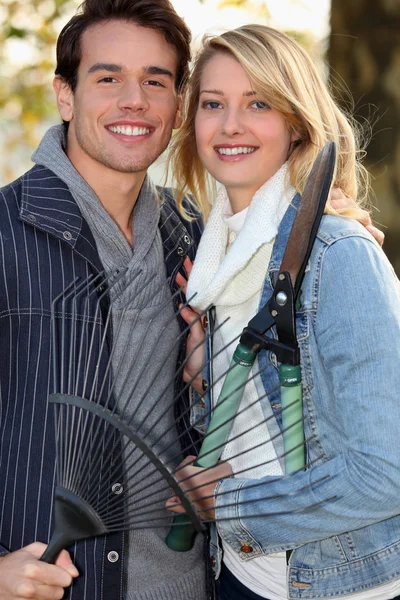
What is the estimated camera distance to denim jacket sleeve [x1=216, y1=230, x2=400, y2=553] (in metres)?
1.65

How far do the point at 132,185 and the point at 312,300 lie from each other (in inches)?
39.9

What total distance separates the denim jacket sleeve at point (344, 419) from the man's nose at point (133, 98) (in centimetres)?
100

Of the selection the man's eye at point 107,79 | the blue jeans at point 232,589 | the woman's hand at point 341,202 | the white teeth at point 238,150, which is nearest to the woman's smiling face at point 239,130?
the white teeth at point 238,150

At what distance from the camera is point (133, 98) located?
256 centimetres

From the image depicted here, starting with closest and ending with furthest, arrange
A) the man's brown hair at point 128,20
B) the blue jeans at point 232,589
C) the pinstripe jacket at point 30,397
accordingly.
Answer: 1. the blue jeans at point 232,589
2. the pinstripe jacket at point 30,397
3. the man's brown hair at point 128,20

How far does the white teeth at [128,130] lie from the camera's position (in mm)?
2582

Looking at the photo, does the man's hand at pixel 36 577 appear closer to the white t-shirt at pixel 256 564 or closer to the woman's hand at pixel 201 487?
the woman's hand at pixel 201 487

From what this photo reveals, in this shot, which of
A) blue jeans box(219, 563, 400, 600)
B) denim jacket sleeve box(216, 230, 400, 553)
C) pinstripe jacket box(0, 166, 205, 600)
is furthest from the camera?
pinstripe jacket box(0, 166, 205, 600)

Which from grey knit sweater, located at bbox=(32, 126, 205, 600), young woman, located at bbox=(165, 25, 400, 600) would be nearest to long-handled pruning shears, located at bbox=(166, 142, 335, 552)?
young woman, located at bbox=(165, 25, 400, 600)

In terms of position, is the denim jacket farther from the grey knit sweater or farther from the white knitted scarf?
the grey knit sweater

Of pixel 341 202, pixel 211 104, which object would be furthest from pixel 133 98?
pixel 341 202

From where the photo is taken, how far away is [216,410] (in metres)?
1.90

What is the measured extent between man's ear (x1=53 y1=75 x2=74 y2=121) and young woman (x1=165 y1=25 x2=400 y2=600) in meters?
0.52

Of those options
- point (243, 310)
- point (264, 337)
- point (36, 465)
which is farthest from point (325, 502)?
point (36, 465)
